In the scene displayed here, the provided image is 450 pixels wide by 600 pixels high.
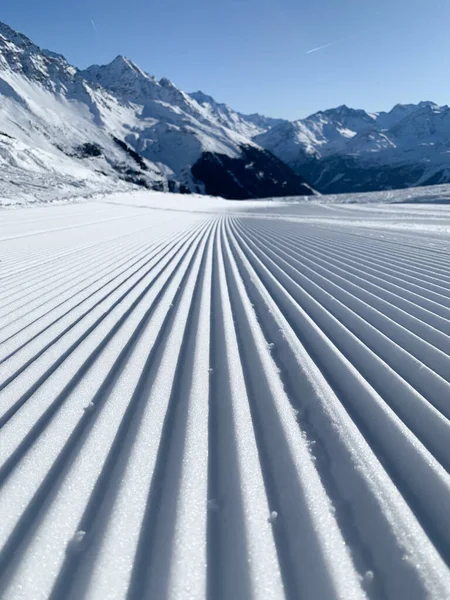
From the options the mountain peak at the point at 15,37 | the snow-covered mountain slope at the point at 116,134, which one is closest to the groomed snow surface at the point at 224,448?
the snow-covered mountain slope at the point at 116,134

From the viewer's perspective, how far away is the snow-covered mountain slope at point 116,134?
3880 inches

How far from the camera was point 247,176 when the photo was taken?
451 ft

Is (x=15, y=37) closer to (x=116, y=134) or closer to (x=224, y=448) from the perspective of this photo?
(x=116, y=134)

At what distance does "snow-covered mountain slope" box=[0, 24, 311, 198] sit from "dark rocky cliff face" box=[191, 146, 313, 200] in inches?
14.9

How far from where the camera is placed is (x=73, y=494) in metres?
1.69

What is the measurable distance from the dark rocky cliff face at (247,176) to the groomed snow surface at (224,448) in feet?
384

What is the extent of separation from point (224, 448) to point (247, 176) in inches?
5611

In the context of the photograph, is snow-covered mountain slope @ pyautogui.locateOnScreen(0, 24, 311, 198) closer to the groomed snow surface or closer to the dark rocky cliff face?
the dark rocky cliff face

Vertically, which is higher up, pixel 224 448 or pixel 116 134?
pixel 116 134

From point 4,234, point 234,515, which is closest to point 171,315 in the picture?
point 234,515

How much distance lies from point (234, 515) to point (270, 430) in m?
0.64

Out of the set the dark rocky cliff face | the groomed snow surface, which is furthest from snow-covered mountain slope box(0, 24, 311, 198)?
the groomed snow surface

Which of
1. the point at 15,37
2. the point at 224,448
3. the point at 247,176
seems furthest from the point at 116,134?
the point at 224,448

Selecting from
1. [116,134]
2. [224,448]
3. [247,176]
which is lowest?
[224,448]
